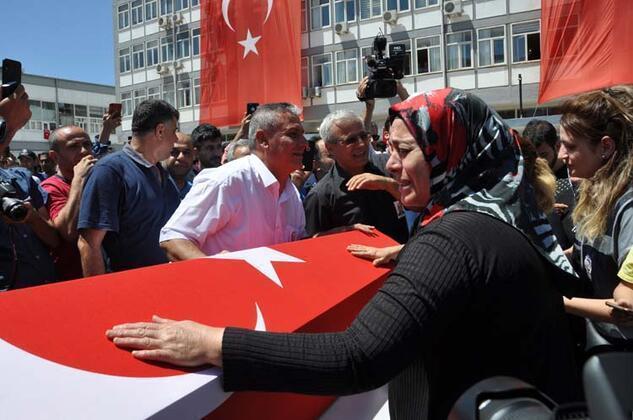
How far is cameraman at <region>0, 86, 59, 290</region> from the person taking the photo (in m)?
2.58

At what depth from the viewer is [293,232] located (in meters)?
3.06

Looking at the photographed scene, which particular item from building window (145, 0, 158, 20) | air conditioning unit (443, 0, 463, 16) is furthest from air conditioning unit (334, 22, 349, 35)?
building window (145, 0, 158, 20)

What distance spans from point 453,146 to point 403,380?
0.64 meters

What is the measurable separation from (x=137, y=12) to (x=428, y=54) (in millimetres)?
20732

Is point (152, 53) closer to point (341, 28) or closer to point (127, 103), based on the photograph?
point (127, 103)

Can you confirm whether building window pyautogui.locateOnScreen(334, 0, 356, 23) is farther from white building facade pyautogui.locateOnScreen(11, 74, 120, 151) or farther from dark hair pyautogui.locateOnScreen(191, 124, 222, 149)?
dark hair pyautogui.locateOnScreen(191, 124, 222, 149)

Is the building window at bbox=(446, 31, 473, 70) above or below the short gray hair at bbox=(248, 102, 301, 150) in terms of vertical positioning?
above

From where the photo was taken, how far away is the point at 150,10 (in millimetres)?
34906

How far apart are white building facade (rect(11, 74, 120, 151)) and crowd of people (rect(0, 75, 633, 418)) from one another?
37.8m

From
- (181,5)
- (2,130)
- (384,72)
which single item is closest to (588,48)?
(384,72)

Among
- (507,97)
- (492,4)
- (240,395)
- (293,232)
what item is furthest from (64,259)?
(492,4)

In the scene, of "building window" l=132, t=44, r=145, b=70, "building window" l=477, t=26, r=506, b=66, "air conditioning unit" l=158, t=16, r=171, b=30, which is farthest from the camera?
"building window" l=132, t=44, r=145, b=70

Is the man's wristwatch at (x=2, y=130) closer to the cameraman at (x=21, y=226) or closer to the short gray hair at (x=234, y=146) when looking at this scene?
the cameraman at (x=21, y=226)

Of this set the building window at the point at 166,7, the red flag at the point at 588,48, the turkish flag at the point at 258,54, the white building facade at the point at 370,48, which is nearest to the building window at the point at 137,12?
the white building facade at the point at 370,48
